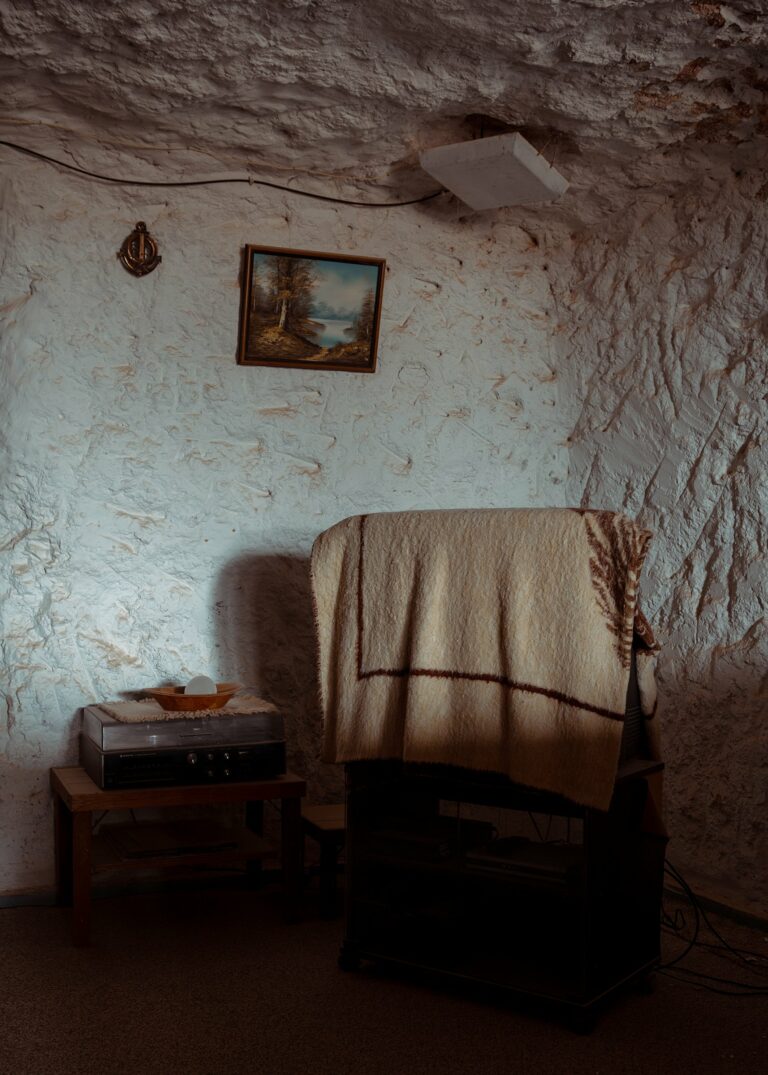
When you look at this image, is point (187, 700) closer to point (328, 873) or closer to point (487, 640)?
point (328, 873)

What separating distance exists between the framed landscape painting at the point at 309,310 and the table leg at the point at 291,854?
5.11 ft

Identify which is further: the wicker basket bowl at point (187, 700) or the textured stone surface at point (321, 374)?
the wicker basket bowl at point (187, 700)

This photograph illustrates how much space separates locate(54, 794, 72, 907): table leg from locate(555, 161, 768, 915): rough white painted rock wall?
2.03 meters

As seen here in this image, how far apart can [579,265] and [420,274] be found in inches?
25.4

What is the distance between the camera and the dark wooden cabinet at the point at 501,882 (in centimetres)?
263

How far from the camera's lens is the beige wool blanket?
2.54m

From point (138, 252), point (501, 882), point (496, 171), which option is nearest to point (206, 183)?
point (138, 252)

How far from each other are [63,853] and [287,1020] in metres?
1.14

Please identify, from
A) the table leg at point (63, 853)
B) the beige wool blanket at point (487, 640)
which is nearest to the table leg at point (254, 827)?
the table leg at point (63, 853)

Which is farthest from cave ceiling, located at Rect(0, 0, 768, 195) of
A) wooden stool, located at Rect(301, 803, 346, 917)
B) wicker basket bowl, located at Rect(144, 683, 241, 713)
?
wooden stool, located at Rect(301, 803, 346, 917)

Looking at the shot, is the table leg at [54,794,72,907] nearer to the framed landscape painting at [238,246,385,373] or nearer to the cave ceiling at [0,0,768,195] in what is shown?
the framed landscape painting at [238,246,385,373]

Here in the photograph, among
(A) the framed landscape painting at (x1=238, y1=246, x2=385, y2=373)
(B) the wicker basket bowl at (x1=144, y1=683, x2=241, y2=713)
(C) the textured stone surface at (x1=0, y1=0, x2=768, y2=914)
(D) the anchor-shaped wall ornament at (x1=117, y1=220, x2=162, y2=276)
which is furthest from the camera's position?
(A) the framed landscape painting at (x1=238, y1=246, x2=385, y2=373)

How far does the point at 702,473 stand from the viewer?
12.0 ft

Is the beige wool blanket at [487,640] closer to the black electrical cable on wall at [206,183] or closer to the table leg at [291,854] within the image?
the table leg at [291,854]
